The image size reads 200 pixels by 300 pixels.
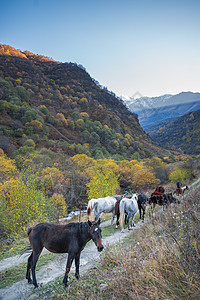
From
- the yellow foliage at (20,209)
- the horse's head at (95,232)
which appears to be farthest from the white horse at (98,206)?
the horse's head at (95,232)

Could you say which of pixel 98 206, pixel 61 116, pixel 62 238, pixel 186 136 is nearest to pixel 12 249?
pixel 98 206

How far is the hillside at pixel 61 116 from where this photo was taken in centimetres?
5678

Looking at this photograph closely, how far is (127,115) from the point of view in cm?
12888

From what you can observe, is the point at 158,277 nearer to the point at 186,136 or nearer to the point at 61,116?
the point at 61,116

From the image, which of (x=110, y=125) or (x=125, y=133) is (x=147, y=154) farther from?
(x=110, y=125)

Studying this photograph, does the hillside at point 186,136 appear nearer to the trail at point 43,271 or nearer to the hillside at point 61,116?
the hillside at point 61,116

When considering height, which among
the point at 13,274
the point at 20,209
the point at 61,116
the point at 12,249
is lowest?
the point at 12,249

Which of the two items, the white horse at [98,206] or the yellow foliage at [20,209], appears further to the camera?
the yellow foliage at [20,209]

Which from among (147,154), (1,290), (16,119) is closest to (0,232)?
(1,290)

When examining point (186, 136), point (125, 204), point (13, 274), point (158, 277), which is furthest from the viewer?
point (186, 136)

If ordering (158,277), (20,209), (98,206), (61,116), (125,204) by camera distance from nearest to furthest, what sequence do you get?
(158,277) → (125,204) → (98,206) → (20,209) → (61,116)

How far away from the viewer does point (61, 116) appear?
3211 inches

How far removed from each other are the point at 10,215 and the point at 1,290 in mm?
6630

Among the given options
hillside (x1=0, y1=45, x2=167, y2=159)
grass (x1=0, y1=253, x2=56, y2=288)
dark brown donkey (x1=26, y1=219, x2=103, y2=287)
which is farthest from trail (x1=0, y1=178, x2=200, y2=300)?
hillside (x1=0, y1=45, x2=167, y2=159)
